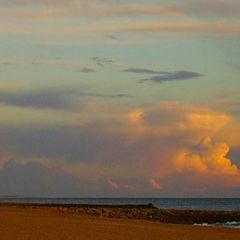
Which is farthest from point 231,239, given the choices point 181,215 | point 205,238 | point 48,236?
point 181,215

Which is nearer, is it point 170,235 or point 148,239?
point 148,239

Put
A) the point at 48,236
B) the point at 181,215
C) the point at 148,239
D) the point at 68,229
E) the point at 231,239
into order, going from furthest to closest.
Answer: the point at 181,215
the point at 231,239
the point at 68,229
the point at 148,239
the point at 48,236

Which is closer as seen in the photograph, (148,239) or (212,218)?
(148,239)

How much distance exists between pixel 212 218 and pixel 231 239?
181 ft

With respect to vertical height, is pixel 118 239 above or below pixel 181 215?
below

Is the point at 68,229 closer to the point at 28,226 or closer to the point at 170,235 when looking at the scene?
the point at 28,226

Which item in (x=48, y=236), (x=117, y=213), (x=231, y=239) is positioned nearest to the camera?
(x=48, y=236)

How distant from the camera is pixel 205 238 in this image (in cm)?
3303

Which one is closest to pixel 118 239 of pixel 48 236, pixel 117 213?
pixel 48 236

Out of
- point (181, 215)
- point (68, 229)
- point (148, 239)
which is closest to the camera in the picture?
point (148, 239)

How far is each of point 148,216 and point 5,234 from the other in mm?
47082

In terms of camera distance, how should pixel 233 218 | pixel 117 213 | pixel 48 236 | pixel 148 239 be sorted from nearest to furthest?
pixel 48 236 < pixel 148 239 < pixel 117 213 < pixel 233 218

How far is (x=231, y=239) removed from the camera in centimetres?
3456

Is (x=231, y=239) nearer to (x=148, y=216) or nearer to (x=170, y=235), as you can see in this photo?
(x=170, y=235)
